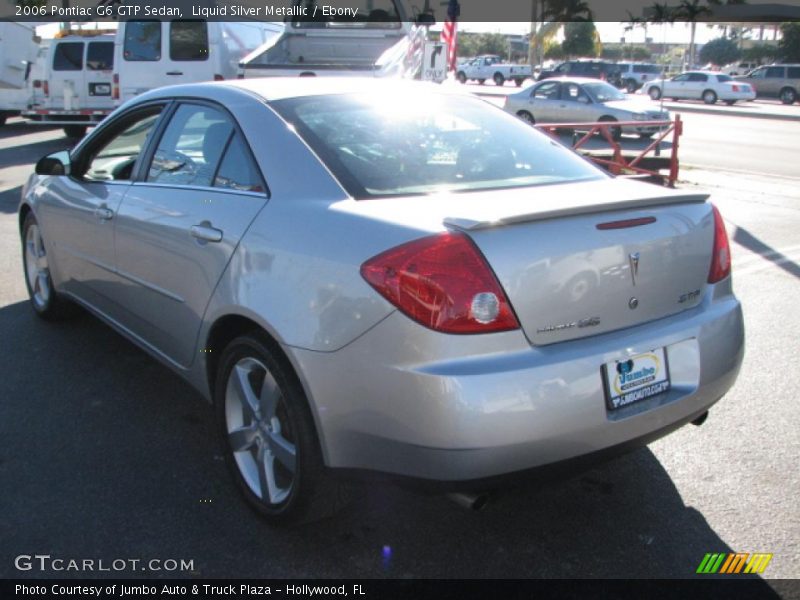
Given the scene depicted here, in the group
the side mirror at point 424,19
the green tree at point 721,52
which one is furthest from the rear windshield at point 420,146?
the green tree at point 721,52

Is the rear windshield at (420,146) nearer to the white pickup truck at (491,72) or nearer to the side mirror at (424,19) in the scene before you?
the side mirror at (424,19)

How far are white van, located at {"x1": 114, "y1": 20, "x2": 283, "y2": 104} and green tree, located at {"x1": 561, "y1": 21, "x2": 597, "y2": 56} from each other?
60672 millimetres

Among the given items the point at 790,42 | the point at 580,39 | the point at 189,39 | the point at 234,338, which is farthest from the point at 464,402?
the point at 580,39

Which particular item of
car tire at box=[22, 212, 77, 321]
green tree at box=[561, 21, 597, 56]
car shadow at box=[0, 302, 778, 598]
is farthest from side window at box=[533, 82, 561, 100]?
green tree at box=[561, 21, 597, 56]

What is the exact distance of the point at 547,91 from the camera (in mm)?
20766

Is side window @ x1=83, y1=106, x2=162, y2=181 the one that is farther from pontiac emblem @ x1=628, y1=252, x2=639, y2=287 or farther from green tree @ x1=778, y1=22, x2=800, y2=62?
green tree @ x1=778, y1=22, x2=800, y2=62

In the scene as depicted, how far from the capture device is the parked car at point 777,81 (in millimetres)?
41156

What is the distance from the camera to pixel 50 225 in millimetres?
5066

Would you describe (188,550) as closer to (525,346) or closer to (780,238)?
(525,346)

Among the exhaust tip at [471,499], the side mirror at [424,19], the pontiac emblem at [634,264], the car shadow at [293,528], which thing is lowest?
the car shadow at [293,528]

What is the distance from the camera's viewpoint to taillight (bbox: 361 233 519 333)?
2508 millimetres

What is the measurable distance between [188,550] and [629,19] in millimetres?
88420

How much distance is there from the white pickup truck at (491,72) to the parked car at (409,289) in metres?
53.1
